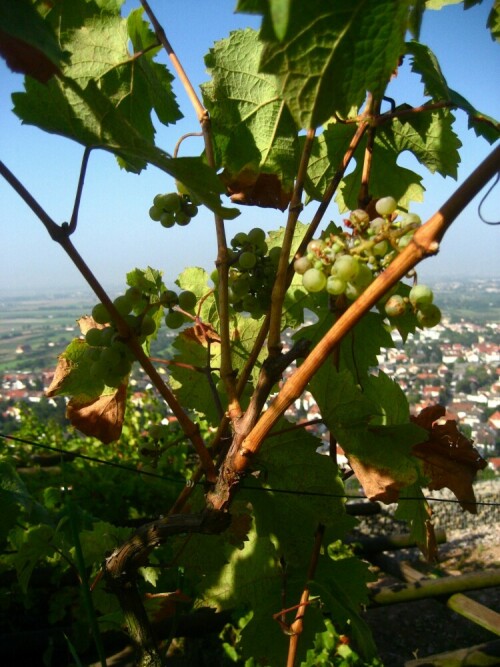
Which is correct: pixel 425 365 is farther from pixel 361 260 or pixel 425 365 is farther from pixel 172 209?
pixel 361 260

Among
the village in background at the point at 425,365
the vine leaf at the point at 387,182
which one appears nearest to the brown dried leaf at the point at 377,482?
the vine leaf at the point at 387,182

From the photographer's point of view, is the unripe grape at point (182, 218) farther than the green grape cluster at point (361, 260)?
Yes

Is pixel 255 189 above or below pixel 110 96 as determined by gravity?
below

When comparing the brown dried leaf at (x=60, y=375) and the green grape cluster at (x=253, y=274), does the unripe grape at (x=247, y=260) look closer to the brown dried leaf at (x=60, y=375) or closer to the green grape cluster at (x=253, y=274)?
the green grape cluster at (x=253, y=274)

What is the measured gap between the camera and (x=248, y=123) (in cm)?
77

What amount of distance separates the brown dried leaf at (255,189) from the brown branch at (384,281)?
0.35 meters

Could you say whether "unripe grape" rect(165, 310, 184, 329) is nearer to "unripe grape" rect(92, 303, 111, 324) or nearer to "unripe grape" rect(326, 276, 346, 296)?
"unripe grape" rect(92, 303, 111, 324)

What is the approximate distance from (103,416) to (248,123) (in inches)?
17.9

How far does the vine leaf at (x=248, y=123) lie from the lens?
750 millimetres

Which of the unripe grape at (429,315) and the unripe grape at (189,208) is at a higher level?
the unripe grape at (189,208)

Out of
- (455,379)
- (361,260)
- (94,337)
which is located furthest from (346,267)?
(455,379)

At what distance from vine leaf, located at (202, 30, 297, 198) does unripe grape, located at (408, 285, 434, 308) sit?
31 centimetres

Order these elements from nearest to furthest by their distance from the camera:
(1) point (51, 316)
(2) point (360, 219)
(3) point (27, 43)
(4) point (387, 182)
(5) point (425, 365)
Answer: (3) point (27, 43)
(2) point (360, 219)
(4) point (387, 182)
(5) point (425, 365)
(1) point (51, 316)

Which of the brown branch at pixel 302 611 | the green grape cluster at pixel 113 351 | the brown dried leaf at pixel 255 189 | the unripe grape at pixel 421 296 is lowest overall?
the brown branch at pixel 302 611
